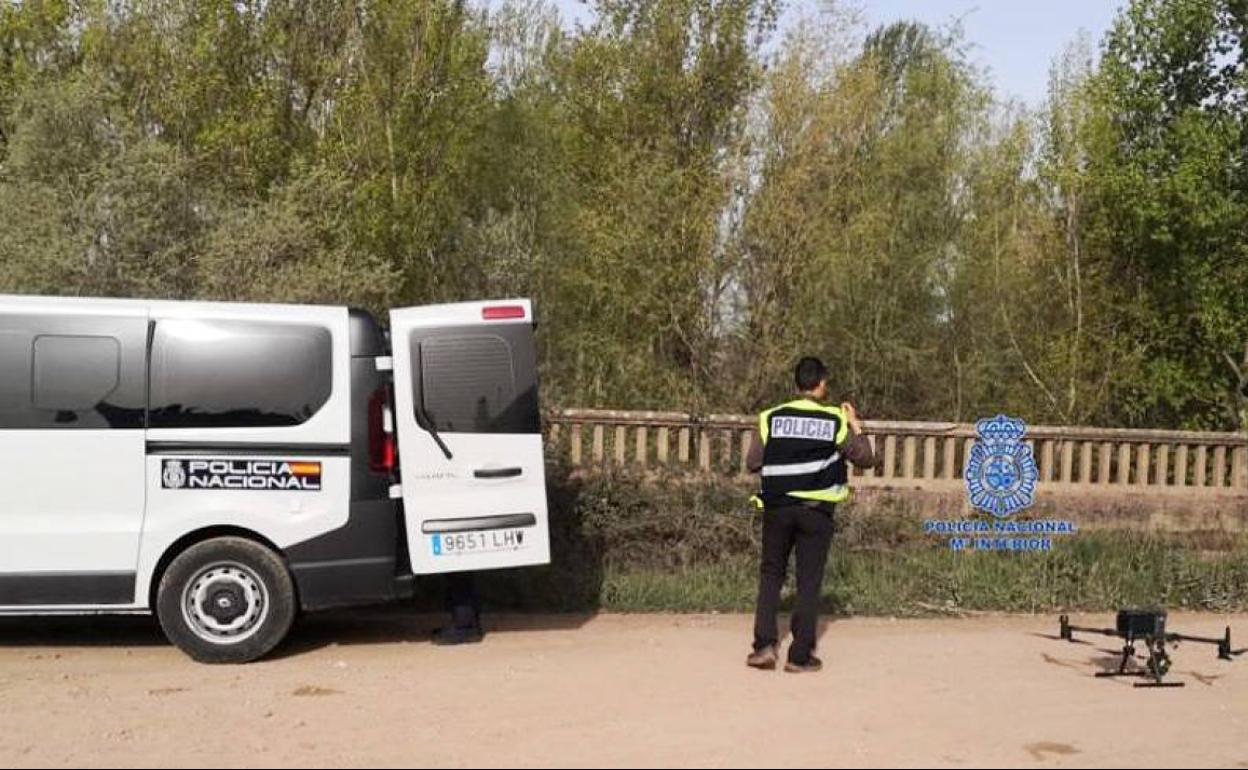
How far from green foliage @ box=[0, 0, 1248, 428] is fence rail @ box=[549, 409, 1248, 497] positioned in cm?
163

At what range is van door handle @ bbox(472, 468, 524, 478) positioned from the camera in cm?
800

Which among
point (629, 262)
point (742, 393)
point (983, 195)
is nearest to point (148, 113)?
point (629, 262)

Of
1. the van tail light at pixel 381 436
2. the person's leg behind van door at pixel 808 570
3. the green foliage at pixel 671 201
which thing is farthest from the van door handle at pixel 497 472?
the green foliage at pixel 671 201

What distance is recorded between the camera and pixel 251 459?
7.82m

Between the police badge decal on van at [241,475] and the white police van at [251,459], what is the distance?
0.04 ft

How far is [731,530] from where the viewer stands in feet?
35.4

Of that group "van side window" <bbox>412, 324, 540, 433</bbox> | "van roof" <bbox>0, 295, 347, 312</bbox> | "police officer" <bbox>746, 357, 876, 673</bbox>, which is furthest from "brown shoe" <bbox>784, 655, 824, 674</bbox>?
"van roof" <bbox>0, 295, 347, 312</bbox>

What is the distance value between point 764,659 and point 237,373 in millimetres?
3684

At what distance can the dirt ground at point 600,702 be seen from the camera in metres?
5.93

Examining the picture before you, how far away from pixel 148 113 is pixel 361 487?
1083 cm

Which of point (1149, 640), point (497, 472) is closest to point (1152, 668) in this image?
point (1149, 640)

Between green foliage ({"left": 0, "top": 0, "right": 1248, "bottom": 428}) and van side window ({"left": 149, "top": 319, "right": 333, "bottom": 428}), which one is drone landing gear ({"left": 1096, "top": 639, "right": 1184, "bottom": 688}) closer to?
van side window ({"left": 149, "top": 319, "right": 333, "bottom": 428})

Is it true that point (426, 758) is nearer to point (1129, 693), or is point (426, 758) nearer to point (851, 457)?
point (851, 457)

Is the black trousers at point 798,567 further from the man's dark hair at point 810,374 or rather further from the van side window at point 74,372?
the van side window at point 74,372
